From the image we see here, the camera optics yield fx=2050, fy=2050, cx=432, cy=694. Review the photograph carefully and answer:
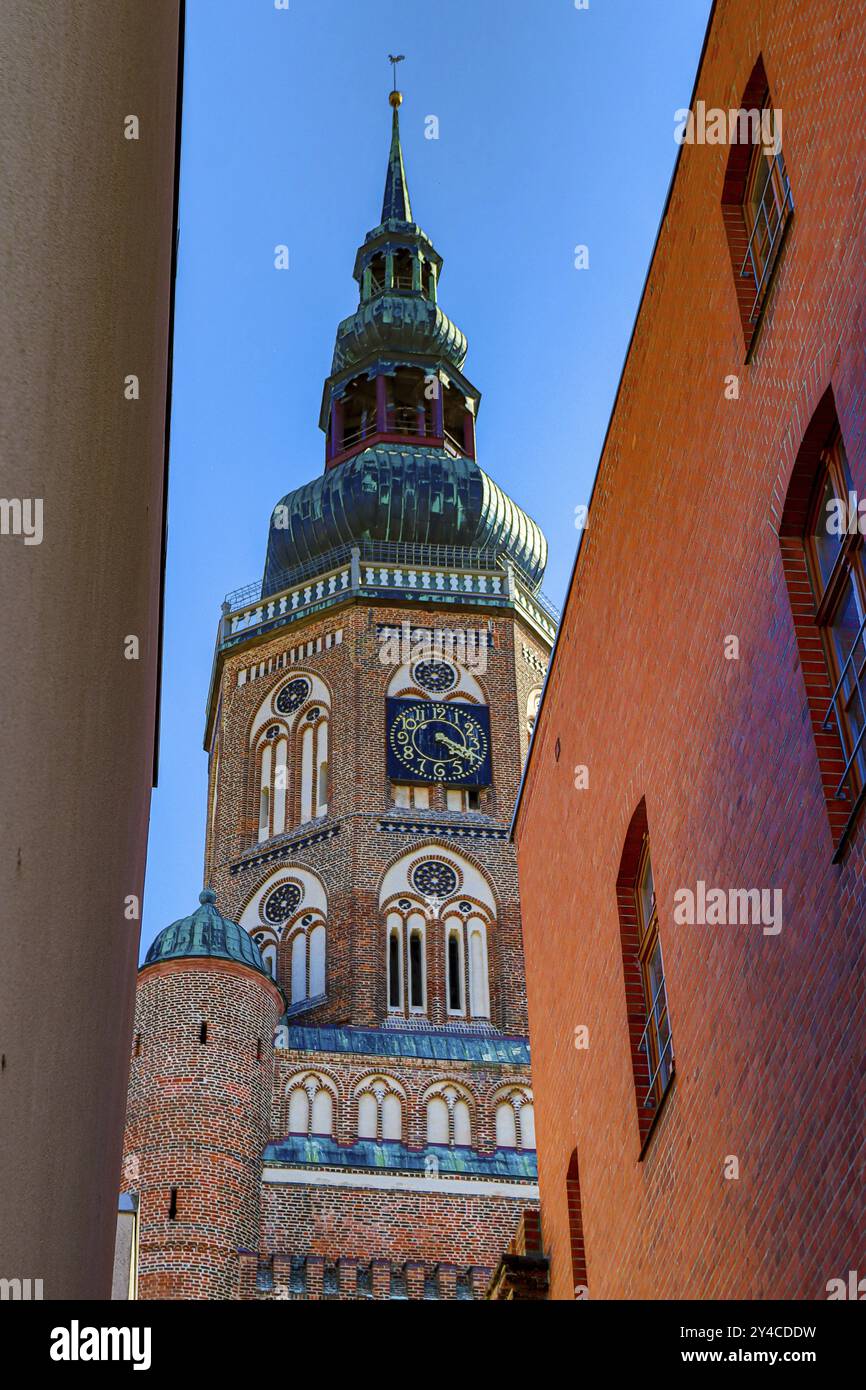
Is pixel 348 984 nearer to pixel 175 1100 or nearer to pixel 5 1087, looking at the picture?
pixel 175 1100

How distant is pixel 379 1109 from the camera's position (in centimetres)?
2967

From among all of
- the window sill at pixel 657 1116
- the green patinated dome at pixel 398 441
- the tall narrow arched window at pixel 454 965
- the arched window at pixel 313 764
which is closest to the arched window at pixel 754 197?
the window sill at pixel 657 1116

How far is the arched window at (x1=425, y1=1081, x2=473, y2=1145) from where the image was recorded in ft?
97.0

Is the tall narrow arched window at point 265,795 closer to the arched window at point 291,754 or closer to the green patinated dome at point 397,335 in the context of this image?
the arched window at point 291,754

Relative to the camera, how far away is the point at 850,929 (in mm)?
7676

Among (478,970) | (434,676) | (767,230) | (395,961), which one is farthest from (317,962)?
(767,230)

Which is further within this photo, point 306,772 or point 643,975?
point 306,772

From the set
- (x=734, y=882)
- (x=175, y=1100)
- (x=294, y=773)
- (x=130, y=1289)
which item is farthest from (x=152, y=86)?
(x=294, y=773)

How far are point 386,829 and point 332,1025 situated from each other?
3.99 meters

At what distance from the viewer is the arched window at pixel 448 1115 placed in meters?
29.6

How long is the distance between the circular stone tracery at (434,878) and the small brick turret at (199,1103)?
5.03 metres

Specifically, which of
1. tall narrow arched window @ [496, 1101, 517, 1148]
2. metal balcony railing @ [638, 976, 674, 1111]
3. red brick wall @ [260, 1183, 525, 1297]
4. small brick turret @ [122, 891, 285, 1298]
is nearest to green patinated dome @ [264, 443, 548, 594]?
small brick turret @ [122, 891, 285, 1298]

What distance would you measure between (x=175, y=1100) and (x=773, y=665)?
19.9 m

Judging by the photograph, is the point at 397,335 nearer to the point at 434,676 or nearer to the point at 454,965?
the point at 434,676
